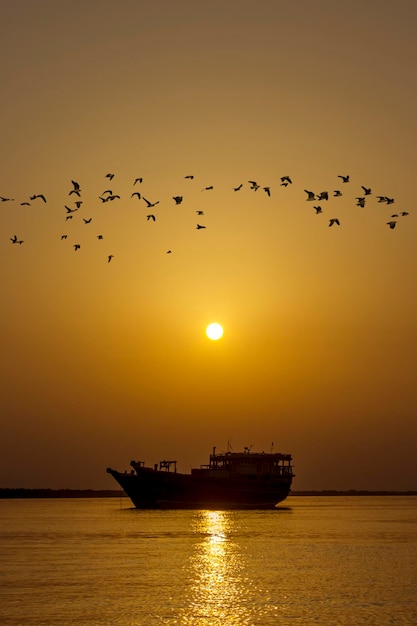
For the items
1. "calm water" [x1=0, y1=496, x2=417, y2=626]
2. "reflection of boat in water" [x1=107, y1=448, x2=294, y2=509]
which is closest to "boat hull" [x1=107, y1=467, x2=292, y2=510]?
"reflection of boat in water" [x1=107, y1=448, x2=294, y2=509]

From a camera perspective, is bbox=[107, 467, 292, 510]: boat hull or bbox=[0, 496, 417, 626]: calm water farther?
bbox=[107, 467, 292, 510]: boat hull

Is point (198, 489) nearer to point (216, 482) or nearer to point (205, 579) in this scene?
point (216, 482)

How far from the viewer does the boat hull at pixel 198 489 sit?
142250mm

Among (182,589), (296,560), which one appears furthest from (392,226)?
(296,560)

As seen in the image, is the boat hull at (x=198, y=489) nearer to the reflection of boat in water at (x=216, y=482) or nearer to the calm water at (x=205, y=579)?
the reflection of boat in water at (x=216, y=482)

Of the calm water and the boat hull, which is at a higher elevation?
the boat hull

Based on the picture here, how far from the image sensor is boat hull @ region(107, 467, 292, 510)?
467ft

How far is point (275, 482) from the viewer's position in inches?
5910

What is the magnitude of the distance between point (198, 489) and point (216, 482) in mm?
3113

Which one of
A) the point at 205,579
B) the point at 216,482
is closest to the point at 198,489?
the point at 216,482

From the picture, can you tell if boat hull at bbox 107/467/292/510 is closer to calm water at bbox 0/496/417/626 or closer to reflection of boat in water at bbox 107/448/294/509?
reflection of boat in water at bbox 107/448/294/509

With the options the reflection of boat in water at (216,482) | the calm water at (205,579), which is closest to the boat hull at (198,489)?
the reflection of boat in water at (216,482)

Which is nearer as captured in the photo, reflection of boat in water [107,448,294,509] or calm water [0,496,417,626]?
calm water [0,496,417,626]

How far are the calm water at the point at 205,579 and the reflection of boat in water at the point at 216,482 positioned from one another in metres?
46.2
